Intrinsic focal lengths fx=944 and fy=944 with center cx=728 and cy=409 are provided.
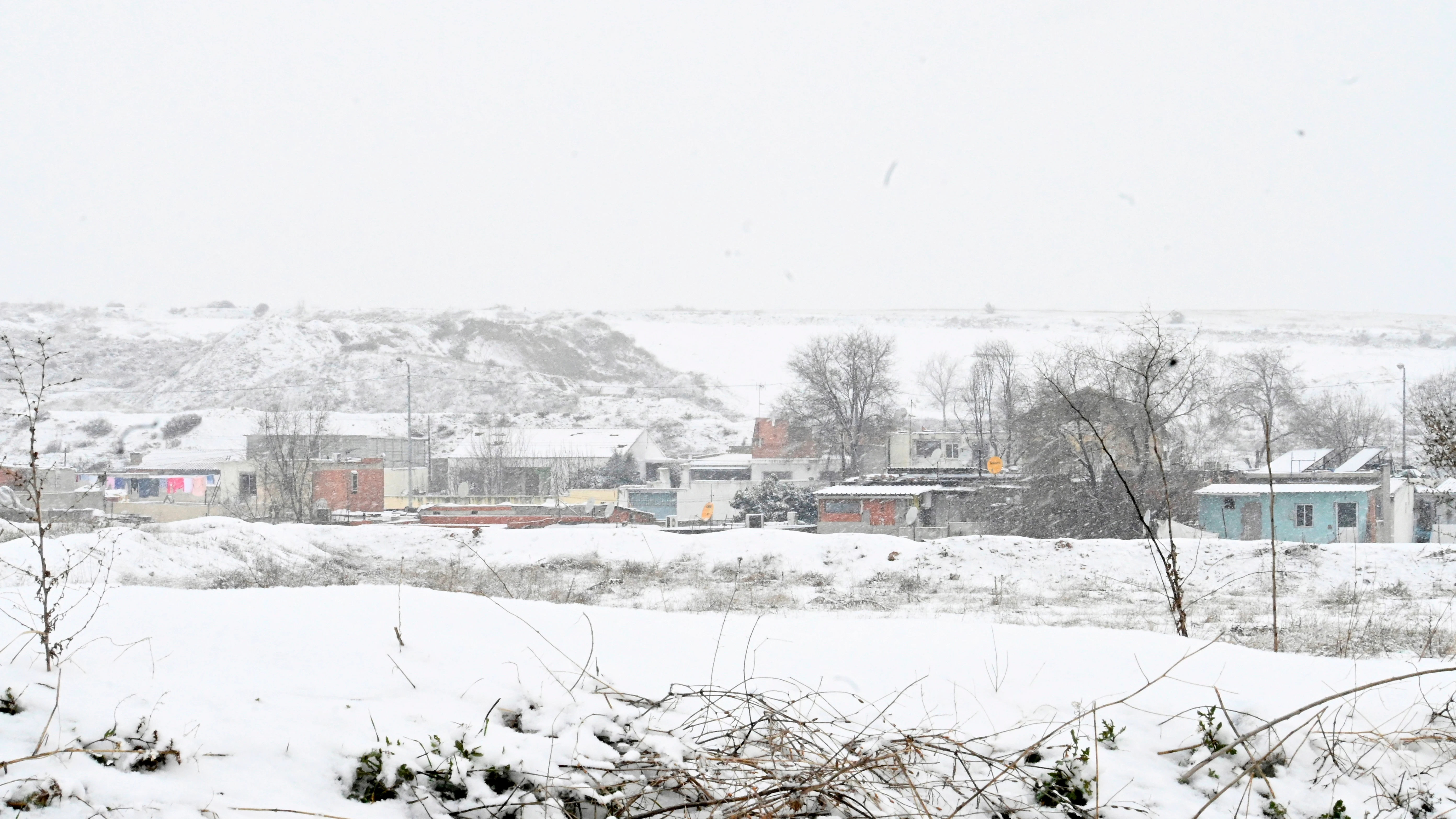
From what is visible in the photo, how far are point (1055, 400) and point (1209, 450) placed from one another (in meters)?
21.4

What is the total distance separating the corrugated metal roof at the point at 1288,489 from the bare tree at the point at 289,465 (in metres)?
32.6

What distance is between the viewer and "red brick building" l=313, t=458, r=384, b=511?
1624 inches

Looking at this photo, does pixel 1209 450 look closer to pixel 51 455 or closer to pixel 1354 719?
pixel 1354 719

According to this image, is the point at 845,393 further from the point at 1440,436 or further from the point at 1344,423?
the point at 1440,436

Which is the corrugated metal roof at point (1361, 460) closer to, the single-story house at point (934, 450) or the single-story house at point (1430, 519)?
the single-story house at point (1430, 519)

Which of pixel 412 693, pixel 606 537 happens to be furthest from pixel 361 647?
pixel 606 537

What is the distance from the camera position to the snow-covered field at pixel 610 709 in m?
2.75

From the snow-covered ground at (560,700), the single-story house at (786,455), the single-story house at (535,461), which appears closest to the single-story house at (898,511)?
the single-story house at (786,455)

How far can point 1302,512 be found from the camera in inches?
1259

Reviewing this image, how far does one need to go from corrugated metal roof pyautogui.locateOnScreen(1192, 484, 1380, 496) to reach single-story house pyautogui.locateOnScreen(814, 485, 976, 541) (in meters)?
8.04

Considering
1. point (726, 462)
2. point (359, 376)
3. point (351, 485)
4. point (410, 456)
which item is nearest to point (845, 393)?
point (726, 462)

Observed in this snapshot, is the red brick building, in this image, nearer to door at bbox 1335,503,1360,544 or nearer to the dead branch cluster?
door at bbox 1335,503,1360,544

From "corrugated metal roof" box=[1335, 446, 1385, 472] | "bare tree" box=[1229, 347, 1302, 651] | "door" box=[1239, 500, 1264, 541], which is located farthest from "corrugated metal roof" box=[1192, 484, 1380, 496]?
"bare tree" box=[1229, 347, 1302, 651]

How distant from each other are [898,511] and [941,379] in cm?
3653
